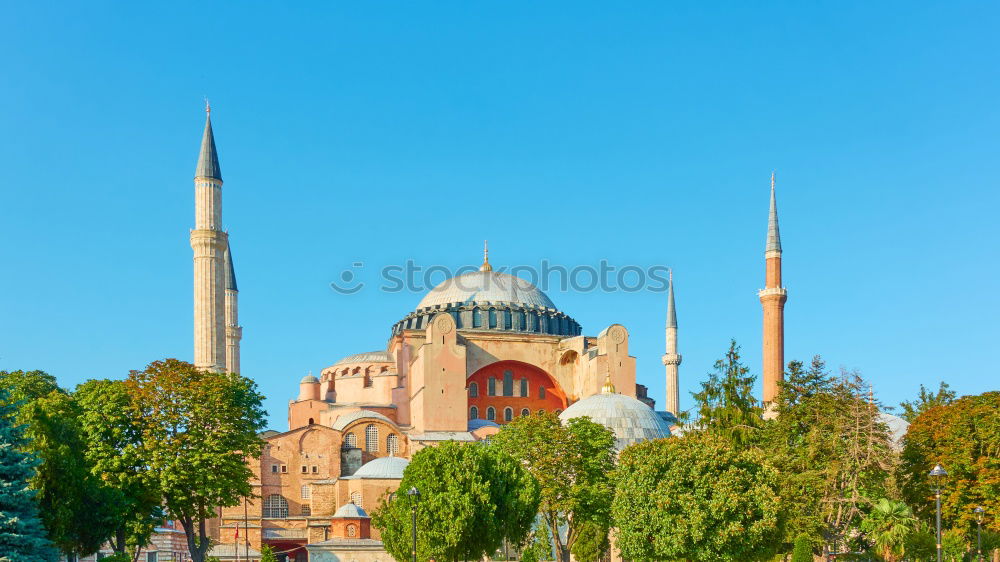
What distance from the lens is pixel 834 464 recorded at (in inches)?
1286

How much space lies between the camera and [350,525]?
4578cm

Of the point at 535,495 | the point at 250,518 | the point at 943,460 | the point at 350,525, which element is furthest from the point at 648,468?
the point at 250,518

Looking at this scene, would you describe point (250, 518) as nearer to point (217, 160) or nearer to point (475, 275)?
point (217, 160)

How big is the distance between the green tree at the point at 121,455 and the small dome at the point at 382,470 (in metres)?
15.6

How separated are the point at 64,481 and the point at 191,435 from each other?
20.8 ft

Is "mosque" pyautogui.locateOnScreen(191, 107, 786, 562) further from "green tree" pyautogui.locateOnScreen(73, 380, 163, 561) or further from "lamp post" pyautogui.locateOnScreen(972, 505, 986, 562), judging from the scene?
"lamp post" pyautogui.locateOnScreen(972, 505, 986, 562)

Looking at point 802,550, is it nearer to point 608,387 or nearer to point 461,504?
point 461,504

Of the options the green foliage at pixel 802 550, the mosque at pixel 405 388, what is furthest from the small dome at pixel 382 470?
the green foliage at pixel 802 550

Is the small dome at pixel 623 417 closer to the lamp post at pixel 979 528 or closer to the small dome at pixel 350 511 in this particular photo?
the small dome at pixel 350 511

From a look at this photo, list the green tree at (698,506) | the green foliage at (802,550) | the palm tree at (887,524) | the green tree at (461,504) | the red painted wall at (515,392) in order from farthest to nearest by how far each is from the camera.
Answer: the red painted wall at (515,392) < the palm tree at (887,524) < the green foliage at (802,550) < the green tree at (461,504) < the green tree at (698,506)

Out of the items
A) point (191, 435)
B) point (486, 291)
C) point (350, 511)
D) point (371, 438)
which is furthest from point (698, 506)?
point (486, 291)

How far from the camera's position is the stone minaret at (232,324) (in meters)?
62.5

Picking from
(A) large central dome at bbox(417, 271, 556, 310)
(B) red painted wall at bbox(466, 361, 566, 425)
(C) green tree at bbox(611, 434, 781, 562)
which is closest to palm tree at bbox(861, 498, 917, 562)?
(C) green tree at bbox(611, 434, 781, 562)

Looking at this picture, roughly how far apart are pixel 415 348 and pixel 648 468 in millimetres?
30753
